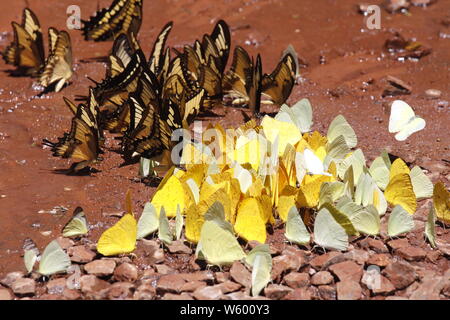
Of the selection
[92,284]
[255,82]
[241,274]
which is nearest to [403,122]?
[255,82]

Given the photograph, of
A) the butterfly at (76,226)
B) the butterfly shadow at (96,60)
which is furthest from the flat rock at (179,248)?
the butterfly shadow at (96,60)

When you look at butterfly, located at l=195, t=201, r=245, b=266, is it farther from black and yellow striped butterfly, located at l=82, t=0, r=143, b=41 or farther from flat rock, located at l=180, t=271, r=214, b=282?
black and yellow striped butterfly, located at l=82, t=0, r=143, b=41

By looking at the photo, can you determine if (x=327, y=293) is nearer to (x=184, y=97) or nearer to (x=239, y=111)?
(x=184, y=97)

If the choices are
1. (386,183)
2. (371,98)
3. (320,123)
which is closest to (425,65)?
(371,98)

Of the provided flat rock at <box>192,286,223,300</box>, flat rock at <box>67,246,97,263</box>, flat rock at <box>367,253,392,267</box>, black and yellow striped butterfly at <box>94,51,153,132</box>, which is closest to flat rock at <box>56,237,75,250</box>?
flat rock at <box>67,246,97,263</box>

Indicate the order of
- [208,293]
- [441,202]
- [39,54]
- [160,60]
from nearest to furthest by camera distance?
[208,293] < [441,202] < [160,60] < [39,54]

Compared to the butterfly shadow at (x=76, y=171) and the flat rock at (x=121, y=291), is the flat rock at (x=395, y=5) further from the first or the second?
the flat rock at (x=121, y=291)
